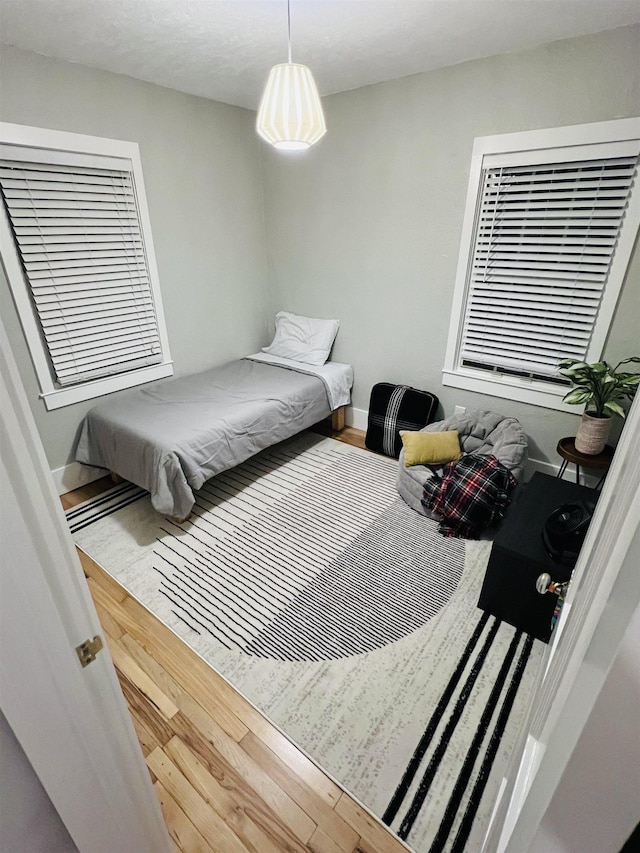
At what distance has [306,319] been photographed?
3521 mm

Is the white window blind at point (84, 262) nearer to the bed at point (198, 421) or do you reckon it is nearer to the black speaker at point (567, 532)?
the bed at point (198, 421)

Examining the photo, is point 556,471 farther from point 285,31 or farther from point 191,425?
point 285,31

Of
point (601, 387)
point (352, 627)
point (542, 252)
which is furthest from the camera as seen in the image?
point (542, 252)

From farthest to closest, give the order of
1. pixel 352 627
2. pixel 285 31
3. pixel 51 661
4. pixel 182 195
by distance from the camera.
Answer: pixel 182 195 < pixel 285 31 < pixel 352 627 < pixel 51 661

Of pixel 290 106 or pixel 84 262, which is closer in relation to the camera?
pixel 290 106

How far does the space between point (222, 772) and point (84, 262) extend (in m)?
2.69

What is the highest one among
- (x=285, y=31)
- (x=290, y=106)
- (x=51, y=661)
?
(x=285, y=31)

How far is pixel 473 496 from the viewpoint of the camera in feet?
7.42

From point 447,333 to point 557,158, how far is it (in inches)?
44.1

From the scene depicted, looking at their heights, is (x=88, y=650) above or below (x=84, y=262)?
below

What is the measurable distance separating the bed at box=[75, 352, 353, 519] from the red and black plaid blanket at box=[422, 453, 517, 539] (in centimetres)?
118

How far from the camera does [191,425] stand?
96.2 inches

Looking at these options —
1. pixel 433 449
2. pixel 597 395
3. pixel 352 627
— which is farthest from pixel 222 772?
pixel 597 395

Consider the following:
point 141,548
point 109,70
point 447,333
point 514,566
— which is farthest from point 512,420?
point 109,70
